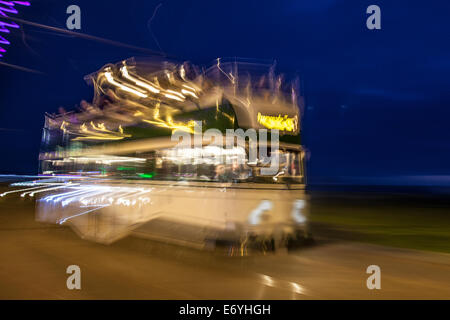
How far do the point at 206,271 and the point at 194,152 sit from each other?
4.67 meters

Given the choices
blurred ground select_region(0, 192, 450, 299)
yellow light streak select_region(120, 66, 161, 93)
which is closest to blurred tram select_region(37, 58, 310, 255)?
yellow light streak select_region(120, 66, 161, 93)

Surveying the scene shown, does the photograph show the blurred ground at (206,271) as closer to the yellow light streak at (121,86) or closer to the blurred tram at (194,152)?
the blurred tram at (194,152)

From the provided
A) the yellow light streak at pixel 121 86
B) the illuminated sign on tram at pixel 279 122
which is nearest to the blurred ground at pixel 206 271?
the illuminated sign on tram at pixel 279 122

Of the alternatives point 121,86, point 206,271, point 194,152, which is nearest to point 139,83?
point 121,86

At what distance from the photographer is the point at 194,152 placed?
9.10 m

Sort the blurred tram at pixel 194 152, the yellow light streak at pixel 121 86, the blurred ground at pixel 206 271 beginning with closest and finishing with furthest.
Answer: the blurred ground at pixel 206 271 < the blurred tram at pixel 194 152 < the yellow light streak at pixel 121 86

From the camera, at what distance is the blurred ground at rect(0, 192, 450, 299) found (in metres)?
3.89

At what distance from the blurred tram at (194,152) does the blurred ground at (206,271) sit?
1.53 meters

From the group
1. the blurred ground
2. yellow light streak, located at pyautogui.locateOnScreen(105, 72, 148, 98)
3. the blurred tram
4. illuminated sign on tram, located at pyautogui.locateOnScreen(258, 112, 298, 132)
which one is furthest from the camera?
yellow light streak, located at pyautogui.locateOnScreen(105, 72, 148, 98)

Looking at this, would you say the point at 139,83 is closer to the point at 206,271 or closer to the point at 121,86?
the point at 121,86

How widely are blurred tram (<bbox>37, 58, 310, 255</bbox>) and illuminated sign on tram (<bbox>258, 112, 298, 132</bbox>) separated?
0.09 ft

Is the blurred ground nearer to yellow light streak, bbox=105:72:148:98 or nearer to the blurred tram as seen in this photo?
the blurred tram

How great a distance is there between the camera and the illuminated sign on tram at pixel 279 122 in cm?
949
